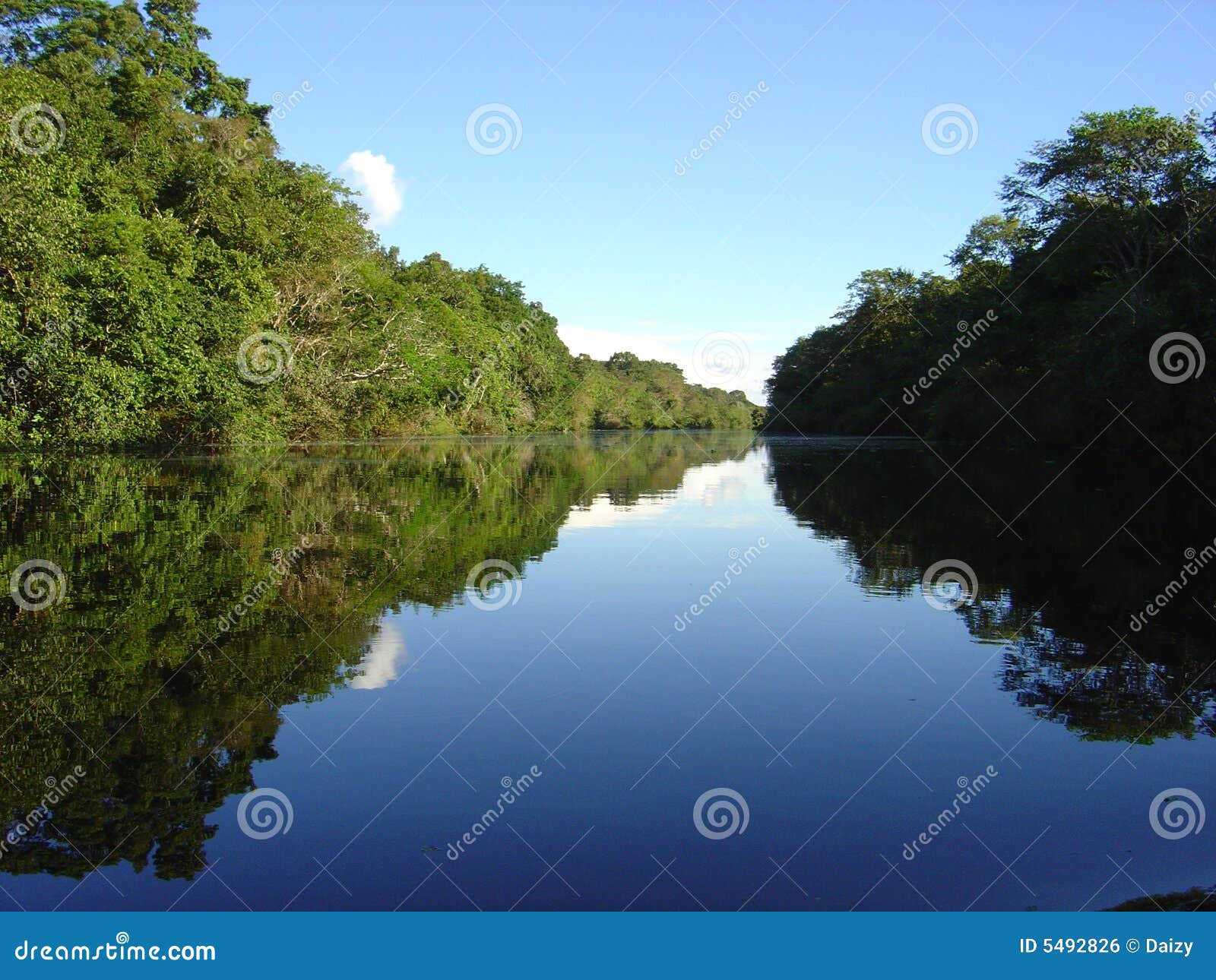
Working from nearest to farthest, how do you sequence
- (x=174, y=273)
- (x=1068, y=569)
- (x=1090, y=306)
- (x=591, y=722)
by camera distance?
(x=591, y=722) → (x=1068, y=569) → (x=174, y=273) → (x=1090, y=306)

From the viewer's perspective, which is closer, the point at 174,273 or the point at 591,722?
the point at 591,722

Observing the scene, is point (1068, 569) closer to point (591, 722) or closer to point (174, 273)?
point (591, 722)

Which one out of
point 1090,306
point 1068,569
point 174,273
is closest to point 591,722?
point 1068,569

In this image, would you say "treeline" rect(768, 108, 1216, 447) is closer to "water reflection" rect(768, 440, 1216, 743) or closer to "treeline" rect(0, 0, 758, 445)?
"water reflection" rect(768, 440, 1216, 743)

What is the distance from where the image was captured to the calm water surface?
415 cm

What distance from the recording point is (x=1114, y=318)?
3256cm

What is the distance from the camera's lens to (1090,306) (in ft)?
122

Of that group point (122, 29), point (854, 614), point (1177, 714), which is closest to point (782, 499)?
point (854, 614)

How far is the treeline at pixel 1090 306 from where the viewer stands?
27281 millimetres

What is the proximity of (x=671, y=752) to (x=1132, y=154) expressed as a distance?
45.3 meters

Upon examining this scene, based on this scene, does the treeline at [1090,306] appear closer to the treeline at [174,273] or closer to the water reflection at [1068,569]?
the water reflection at [1068,569]

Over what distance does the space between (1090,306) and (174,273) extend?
31.2 metres

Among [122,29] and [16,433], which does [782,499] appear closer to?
[16,433]

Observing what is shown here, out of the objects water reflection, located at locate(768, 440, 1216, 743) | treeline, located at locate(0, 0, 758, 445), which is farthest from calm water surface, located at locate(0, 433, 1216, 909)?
treeline, located at locate(0, 0, 758, 445)
